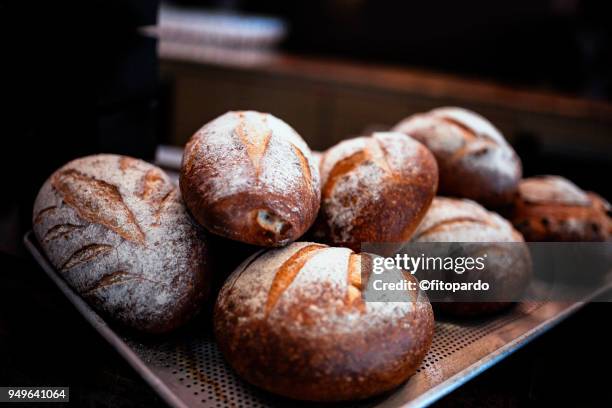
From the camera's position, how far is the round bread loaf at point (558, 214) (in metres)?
1.51

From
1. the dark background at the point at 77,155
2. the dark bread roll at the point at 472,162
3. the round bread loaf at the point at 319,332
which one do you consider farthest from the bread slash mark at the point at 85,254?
the dark bread roll at the point at 472,162

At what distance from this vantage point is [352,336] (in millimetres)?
942

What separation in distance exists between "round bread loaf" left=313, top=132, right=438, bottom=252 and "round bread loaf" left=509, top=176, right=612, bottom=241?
0.39 meters

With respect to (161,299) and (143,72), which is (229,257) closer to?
(161,299)

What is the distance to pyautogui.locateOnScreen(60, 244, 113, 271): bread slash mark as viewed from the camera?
3.64 feet

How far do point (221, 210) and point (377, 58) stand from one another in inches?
159

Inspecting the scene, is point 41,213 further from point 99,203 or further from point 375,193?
point 375,193

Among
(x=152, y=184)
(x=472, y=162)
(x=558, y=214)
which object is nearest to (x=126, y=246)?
(x=152, y=184)

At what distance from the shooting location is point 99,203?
116 centimetres

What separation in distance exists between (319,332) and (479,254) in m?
0.55

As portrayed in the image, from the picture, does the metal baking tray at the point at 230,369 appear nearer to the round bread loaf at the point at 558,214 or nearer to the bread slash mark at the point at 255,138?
the round bread loaf at the point at 558,214

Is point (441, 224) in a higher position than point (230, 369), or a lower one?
higher

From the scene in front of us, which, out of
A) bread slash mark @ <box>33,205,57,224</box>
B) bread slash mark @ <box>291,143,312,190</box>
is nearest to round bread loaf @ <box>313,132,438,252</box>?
bread slash mark @ <box>291,143,312,190</box>

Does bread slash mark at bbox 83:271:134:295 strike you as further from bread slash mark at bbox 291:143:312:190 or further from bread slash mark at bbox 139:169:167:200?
bread slash mark at bbox 291:143:312:190
